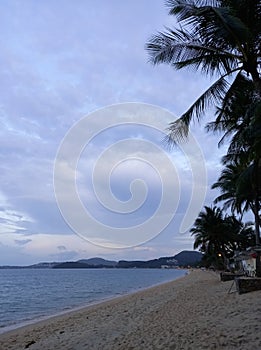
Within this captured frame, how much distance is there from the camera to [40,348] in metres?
8.43

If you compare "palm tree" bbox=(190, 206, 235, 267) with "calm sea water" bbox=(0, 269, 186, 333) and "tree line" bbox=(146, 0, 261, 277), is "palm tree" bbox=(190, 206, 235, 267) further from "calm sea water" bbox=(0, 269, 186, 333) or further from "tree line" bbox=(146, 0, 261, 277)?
"tree line" bbox=(146, 0, 261, 277)

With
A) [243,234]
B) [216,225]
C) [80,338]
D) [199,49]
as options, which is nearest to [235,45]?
[199,49]

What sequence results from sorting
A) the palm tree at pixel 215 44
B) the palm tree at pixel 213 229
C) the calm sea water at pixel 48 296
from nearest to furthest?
the palm tree at pixel 215 44
the calm sea water at pixel 48 296
the palm tree at pixel 213 229

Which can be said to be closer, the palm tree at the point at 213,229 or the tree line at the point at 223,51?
the tree line at the point at 223,51

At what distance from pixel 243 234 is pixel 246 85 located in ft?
127

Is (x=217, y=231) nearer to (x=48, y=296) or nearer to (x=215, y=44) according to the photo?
(x=48, y=296)

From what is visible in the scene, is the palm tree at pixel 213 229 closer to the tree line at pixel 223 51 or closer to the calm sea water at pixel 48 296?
the calm sea water at pixel 48 296

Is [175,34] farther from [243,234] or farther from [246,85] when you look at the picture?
[243,234]

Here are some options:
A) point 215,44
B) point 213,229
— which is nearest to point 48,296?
point 213,229

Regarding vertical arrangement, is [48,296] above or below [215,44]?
below

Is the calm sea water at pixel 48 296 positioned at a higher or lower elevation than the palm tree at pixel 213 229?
lower

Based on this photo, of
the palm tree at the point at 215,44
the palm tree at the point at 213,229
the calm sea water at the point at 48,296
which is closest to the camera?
the palm tree at the point at 215,44

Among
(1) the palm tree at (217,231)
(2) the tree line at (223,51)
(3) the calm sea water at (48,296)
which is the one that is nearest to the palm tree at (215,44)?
(2) the tree line at (223,51)

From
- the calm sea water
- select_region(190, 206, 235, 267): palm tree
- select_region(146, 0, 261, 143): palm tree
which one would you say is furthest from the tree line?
select_region(190, 206, 235, 267): palm tree
